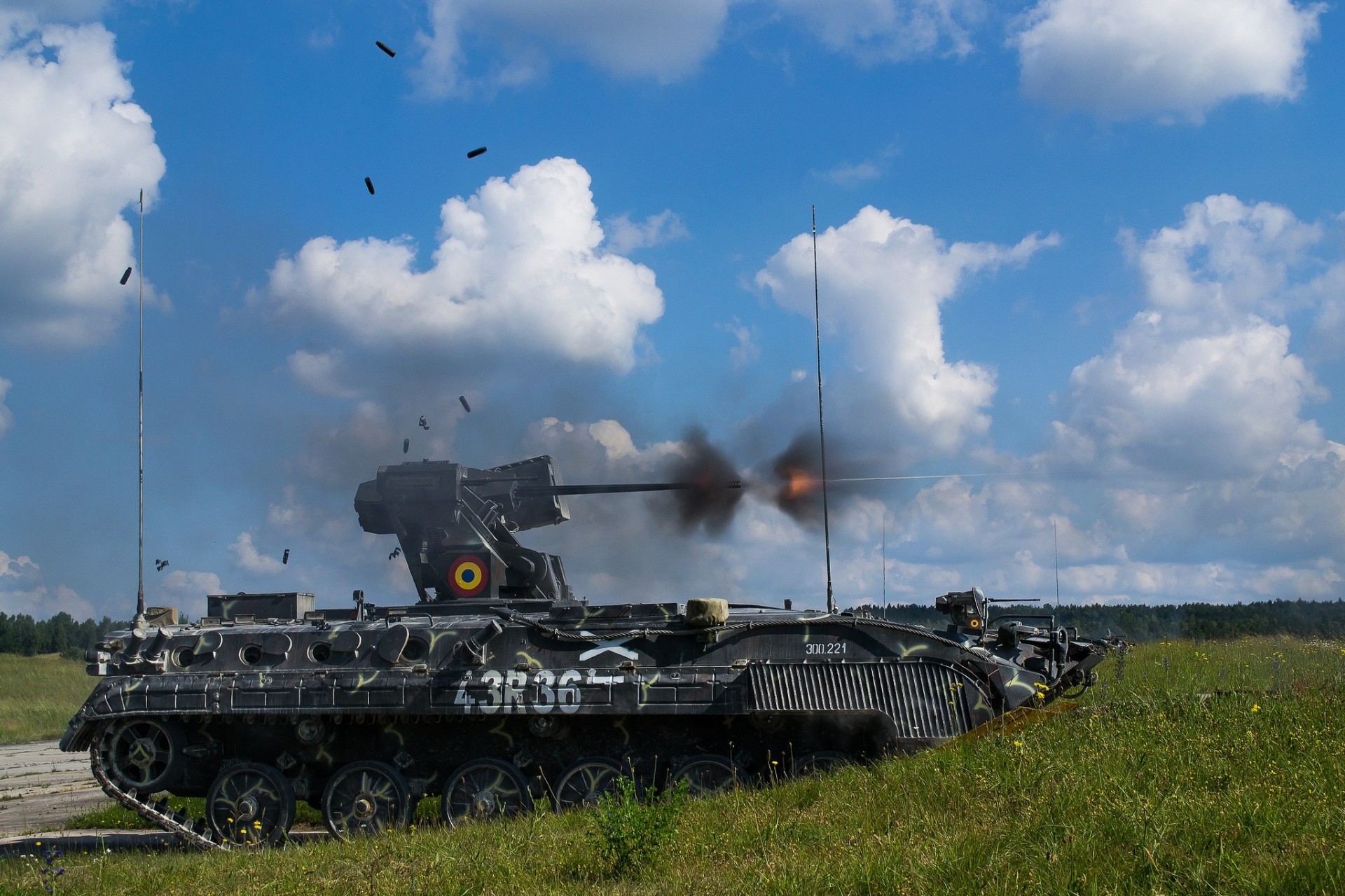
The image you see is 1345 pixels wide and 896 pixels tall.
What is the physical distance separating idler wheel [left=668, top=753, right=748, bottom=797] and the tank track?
489cm

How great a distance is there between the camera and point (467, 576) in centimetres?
1553

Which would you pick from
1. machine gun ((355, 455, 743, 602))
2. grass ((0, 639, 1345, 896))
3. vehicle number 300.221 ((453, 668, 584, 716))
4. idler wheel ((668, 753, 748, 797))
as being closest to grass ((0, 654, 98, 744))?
machine gun ((355, 455, 743, 602))

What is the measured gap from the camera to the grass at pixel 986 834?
287 inches

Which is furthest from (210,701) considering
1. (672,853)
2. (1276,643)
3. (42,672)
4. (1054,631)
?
(42,672)

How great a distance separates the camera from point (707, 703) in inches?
492

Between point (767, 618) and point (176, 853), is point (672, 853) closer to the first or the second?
point (767, 618)

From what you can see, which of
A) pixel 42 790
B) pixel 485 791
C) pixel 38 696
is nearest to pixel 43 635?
pixel 38 696

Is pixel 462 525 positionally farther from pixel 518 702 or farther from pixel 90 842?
pixel 90 842

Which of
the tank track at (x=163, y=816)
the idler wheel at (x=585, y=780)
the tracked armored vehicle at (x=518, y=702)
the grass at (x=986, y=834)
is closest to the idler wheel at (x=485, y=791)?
the tracked armored vehicle at (x=518, y=702)

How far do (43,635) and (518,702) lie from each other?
226 feet

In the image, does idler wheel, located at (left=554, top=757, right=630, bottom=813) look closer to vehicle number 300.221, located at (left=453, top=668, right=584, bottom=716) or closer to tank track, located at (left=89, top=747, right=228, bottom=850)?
vehicle number 300.221, located at (left=453, top=668, right=584, bottom=716)

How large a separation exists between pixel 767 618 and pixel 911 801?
150 inches

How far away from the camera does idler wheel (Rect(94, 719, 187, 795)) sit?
13.4m

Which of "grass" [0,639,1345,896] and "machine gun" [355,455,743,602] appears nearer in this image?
"grass" [0,639,1345,896]
